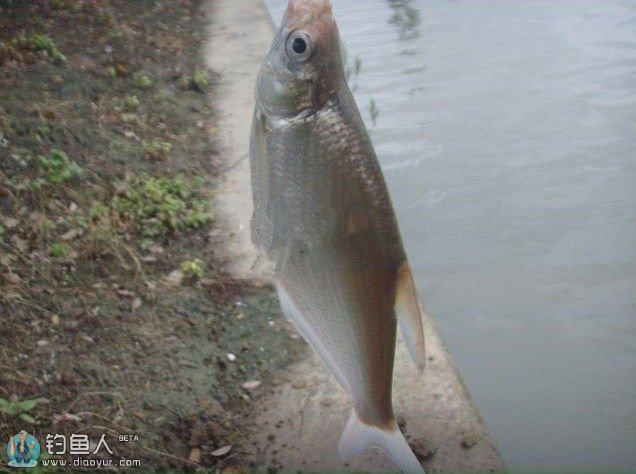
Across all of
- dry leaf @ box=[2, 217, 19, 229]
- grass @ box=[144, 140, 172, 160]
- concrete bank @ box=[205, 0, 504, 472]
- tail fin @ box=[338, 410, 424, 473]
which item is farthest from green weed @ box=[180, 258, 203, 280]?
tail fin @ box=[338, 410, 424, 473]

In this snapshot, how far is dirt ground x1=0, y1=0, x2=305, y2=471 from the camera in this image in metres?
3.07

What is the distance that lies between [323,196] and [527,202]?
145 inches

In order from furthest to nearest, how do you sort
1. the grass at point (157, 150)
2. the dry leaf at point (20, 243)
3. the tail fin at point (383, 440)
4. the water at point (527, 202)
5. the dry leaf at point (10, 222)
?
the grass at point (157, 150) → the dry leaf at point (10, 222) → the dry leaf at point (20, 243) → the water at point (527, 202) → the tail fin at point (383, 440)

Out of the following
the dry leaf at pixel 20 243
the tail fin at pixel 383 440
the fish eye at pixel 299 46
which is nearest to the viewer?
the fish eye at pixel 299 46

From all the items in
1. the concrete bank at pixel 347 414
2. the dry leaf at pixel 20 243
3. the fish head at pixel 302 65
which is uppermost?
the fish head at pixel 302 65

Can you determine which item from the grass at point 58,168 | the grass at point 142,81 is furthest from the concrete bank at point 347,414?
the grass at point 142,81

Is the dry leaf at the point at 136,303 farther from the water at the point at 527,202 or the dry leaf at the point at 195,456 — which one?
the water at the point at 527,202

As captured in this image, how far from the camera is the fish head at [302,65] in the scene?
4.65 ft

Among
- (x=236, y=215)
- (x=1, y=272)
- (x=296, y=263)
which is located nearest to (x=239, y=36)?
(x=236, y=215)

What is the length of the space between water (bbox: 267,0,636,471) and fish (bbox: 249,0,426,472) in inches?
81.6

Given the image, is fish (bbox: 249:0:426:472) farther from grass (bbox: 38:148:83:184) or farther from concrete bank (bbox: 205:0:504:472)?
grass (bbox: 38:148:83:184)

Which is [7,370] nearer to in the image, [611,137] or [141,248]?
[141,248]

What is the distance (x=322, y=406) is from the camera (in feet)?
10.7

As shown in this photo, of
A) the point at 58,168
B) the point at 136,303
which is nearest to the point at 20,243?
the point at 136,303
